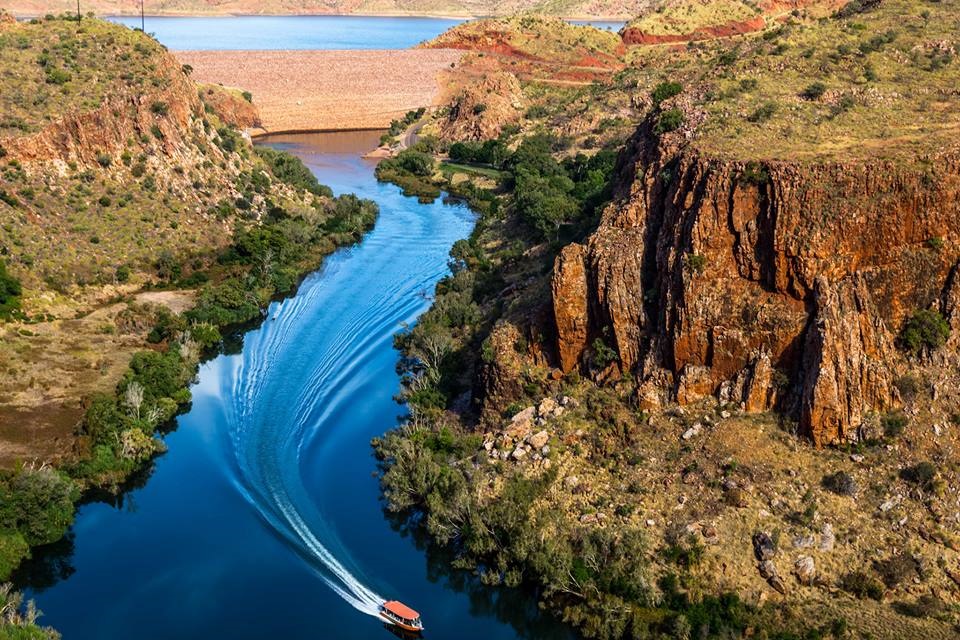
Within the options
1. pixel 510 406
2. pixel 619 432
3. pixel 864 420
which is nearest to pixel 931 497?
pixel 864 420

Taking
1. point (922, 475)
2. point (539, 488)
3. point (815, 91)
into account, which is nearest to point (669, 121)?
point (815, 91)

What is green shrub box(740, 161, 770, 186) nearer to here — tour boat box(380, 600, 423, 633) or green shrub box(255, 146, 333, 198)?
tour boat box(380, 600, 423, 633)

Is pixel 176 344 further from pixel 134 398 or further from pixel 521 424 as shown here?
pixel 521 424

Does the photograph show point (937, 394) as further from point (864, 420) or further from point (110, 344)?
point (110, 344)

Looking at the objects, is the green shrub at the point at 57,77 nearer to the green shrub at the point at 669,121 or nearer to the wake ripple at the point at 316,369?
the wake ripple at the point at 316,369

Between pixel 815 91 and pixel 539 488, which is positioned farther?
pixel 815 91

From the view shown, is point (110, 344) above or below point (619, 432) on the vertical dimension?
below
